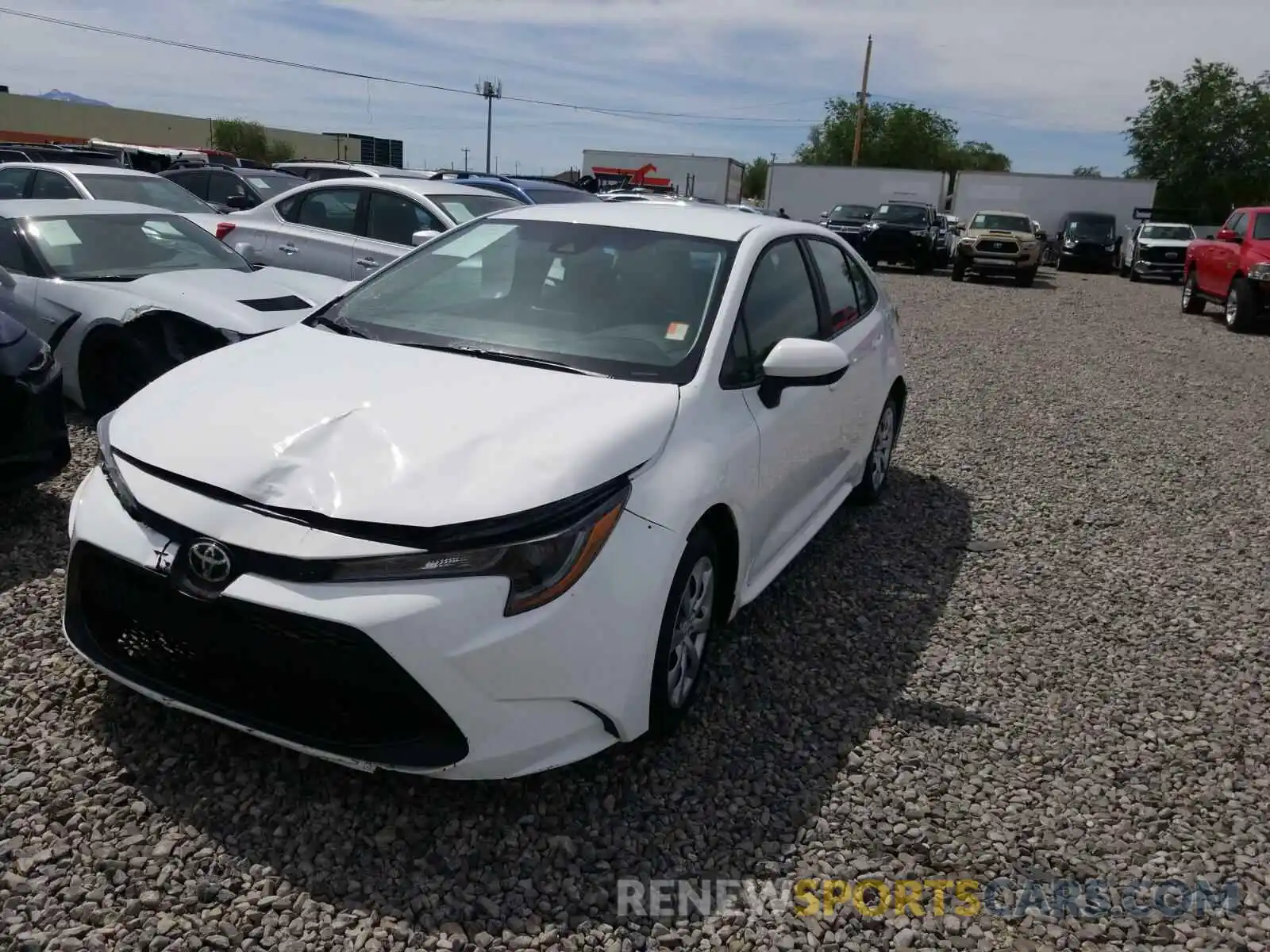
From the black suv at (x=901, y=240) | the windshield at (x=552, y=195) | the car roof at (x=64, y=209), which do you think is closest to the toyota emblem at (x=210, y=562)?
the car roof at (x=64, y=209)

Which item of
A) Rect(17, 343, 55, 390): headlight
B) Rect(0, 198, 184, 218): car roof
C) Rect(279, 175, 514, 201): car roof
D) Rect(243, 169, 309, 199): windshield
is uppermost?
Rect(243, 169, 309, 199): windshield

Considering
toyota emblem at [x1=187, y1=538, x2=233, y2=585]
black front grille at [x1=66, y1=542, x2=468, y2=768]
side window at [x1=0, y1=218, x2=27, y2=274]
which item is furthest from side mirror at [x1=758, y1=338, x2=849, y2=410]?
side window at [x1=0, y1=218, x2=27, y2=274]

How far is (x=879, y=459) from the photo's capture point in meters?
5.62

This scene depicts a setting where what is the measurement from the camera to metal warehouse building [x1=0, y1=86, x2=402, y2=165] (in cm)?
6266

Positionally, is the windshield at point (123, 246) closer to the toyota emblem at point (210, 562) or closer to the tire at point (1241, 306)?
the toyota emblem at point (210, 562)

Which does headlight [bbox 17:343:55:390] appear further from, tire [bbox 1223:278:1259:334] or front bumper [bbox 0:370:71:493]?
tire [bbox 1223:278:1259:334]

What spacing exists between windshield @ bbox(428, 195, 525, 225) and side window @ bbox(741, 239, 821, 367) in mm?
4922

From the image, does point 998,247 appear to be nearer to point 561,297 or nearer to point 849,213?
point 849,213

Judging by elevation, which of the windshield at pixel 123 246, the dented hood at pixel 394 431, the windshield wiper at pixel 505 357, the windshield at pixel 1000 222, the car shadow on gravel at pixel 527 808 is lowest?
the car shadow on gravel at pixel 527 808

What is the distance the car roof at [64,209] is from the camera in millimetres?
6664

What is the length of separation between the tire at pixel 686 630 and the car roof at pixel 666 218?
141 cm

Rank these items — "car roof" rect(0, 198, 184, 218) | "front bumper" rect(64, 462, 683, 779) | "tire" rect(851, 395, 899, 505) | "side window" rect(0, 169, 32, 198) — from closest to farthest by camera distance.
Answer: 1. "front bumper" rect(64, 462, 683, 779)
2. "tire" rect(851, 395, 899, 505)
3. "car roof" rect(0, 198, 184, 218)
4. "side window" rect(0, 169, 32, 198)

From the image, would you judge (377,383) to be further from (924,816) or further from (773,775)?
(924,816)

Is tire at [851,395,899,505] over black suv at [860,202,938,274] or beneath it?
beneath
